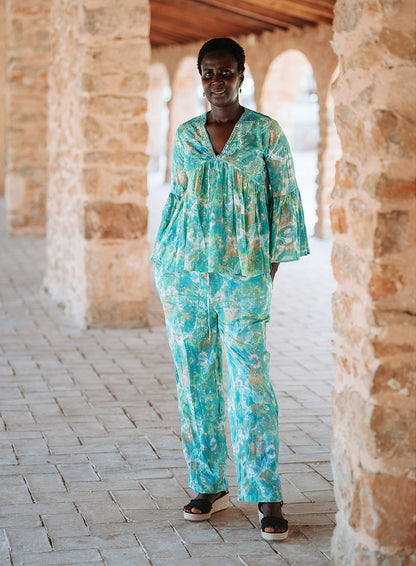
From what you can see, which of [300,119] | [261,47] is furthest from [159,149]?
[261,47]

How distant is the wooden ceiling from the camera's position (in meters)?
10.4

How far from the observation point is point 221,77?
112 inches

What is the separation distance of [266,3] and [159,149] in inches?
501

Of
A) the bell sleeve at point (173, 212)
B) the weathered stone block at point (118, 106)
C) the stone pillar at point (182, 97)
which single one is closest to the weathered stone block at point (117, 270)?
the weathered stone block at point (118, 106)

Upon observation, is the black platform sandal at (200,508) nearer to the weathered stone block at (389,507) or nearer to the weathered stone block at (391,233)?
the weathered stone block at (389,507)

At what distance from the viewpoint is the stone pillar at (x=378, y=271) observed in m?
2.26

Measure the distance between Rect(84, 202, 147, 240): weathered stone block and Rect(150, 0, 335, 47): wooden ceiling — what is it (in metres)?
4.92

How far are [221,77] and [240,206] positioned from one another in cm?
43

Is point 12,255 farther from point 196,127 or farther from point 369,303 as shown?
point 369,303

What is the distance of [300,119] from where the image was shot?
25984 mm

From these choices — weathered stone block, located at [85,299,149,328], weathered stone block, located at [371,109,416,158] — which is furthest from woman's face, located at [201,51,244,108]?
weathered stone block, located at [85,299,149,328]

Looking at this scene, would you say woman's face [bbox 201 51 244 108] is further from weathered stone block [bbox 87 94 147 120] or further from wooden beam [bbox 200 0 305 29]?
wooden beam [bbox 200 0 305 29]

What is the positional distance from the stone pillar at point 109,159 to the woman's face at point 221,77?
3171 millimetres

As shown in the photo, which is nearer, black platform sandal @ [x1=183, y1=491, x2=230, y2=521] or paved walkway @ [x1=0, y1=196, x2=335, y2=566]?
paved walkway @ [x1=0, y1=196, x2=335, y2=566]
